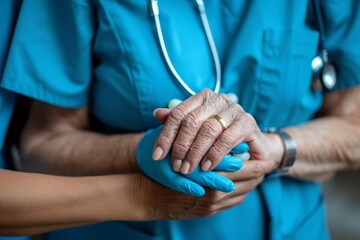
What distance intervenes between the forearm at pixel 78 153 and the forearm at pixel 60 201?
104 millimetres

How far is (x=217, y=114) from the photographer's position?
2.25ft

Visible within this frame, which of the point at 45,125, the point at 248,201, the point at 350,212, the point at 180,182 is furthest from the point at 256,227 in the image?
the point at 350,212

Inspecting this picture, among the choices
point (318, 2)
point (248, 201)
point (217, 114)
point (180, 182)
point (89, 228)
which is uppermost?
point (318, 2)

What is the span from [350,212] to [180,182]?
118cm

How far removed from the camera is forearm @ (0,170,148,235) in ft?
2.39

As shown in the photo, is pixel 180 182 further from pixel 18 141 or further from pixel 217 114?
pixel 18 141

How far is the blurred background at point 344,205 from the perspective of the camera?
160cm

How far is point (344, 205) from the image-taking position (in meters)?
1.63

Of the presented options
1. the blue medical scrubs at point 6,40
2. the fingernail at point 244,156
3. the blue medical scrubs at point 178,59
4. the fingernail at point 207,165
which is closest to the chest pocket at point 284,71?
the blue medical scrubs at point 178,59

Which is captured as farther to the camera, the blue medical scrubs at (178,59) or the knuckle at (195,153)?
the blue medical scrubs at (178,59)

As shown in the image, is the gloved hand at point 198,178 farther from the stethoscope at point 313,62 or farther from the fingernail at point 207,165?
the stethoscope at point 313,62

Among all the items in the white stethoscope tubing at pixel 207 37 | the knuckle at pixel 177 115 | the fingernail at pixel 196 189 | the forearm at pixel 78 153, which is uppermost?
the white stethoscope tubing at pixel 207 37

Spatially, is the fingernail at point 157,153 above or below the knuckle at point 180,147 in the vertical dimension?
below

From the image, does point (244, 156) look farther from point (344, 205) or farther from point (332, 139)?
point (344, 205)
